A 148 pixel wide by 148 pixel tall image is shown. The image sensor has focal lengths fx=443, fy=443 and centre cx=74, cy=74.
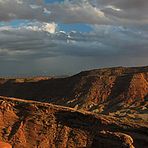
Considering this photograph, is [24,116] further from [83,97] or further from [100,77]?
[100,77]

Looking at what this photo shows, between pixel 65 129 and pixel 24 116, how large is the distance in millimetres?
5469

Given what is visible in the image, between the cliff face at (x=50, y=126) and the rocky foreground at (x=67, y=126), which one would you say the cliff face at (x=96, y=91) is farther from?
the cliff face at (x=50, y=126)

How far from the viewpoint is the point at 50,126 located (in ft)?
166

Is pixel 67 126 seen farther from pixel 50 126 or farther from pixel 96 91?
pixel 96 91

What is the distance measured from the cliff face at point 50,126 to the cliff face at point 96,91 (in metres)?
48.7

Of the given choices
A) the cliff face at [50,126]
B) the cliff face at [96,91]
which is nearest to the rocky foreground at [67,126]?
the cliff face at [50,126]

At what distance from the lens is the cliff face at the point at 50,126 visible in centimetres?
4806

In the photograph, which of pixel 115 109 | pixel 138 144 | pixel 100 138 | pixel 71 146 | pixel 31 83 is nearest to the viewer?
pixel 100 138

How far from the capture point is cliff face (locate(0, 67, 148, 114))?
109 m

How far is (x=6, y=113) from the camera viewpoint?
52.5 meters

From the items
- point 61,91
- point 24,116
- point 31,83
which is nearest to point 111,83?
point 61,91

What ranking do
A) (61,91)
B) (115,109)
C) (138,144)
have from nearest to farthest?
1. (138,144)
2. (115,109)
3. (61,91)

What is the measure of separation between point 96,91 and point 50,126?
216 feet

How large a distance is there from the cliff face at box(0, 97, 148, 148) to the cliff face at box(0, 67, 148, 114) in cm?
4865
